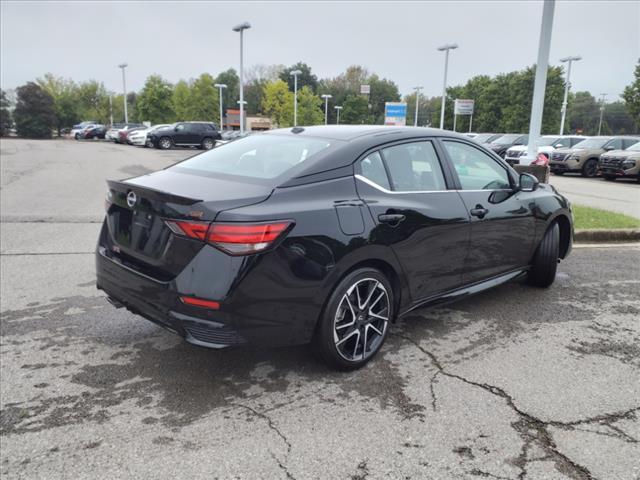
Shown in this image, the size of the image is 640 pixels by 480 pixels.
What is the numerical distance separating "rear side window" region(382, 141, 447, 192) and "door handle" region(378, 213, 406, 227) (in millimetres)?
228

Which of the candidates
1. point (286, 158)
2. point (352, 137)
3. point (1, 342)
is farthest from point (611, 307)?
point (1, 342)

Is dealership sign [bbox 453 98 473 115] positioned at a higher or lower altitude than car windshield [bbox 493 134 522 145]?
higher

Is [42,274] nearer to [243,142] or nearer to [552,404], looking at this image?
[243,142]

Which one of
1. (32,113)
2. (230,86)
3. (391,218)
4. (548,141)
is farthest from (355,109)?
(391,218)

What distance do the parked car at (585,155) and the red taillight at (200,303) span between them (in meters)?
21.4

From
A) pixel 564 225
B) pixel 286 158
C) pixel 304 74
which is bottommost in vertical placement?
pixel 564 225

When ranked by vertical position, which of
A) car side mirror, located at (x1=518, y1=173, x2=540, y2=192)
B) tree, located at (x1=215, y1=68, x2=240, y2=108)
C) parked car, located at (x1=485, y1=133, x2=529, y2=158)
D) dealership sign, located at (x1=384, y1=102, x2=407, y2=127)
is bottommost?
car side mirror, located at (x1=518, y1=173, x2=540, y2=192)

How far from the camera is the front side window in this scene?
433 cm

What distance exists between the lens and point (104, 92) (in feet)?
233

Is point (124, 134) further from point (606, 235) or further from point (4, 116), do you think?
point (606, 235)

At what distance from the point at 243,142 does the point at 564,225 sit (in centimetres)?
354

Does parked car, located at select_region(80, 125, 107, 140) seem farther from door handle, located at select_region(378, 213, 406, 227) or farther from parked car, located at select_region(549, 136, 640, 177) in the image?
door handle, located at select_region(378, 213, 406, 227)

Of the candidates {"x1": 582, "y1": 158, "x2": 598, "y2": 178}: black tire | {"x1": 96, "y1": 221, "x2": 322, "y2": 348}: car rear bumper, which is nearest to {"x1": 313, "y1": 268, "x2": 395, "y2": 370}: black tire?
{"x1": 96, "y1": 221, "x2": 322, "y2": 348}: car rear bumper

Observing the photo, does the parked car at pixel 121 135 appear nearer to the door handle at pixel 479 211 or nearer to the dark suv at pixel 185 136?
the dark suv at pixel 185 136
